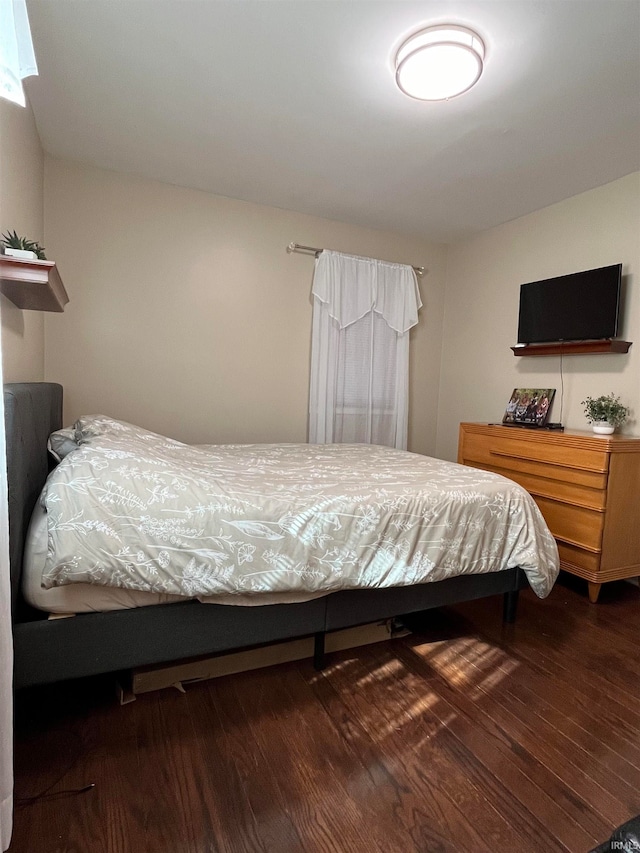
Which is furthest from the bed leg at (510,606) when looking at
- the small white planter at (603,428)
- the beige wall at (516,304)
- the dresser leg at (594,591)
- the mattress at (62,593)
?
the mattress at (62,593)

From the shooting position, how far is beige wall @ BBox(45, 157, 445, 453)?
2.96m

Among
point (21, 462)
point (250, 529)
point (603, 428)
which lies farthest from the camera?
point (603, 428)

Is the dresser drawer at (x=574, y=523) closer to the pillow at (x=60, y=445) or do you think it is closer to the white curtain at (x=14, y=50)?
the pillow at (x=60, y=445)

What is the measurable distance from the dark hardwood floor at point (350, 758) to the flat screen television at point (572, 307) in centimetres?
196

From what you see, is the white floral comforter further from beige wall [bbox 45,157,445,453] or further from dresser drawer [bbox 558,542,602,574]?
beige wall [bbox 45,157,445,453]

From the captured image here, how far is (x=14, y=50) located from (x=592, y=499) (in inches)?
114

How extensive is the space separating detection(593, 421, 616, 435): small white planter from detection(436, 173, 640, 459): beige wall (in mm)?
185

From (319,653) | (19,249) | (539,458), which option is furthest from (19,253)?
(539,458)

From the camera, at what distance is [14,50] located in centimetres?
90

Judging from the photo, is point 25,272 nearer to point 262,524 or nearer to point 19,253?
point 19,253

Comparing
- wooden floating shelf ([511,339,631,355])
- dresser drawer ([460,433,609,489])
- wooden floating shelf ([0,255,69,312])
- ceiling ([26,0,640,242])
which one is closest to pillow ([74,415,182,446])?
wooden floating shelf ([0,255,69,312])

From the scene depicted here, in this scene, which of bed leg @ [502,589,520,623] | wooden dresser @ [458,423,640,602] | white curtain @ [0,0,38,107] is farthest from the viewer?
wooden dresser @ [458,423,640,602]

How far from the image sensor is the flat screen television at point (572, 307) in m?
2.76

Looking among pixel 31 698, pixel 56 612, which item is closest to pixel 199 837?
pixel 56 612
